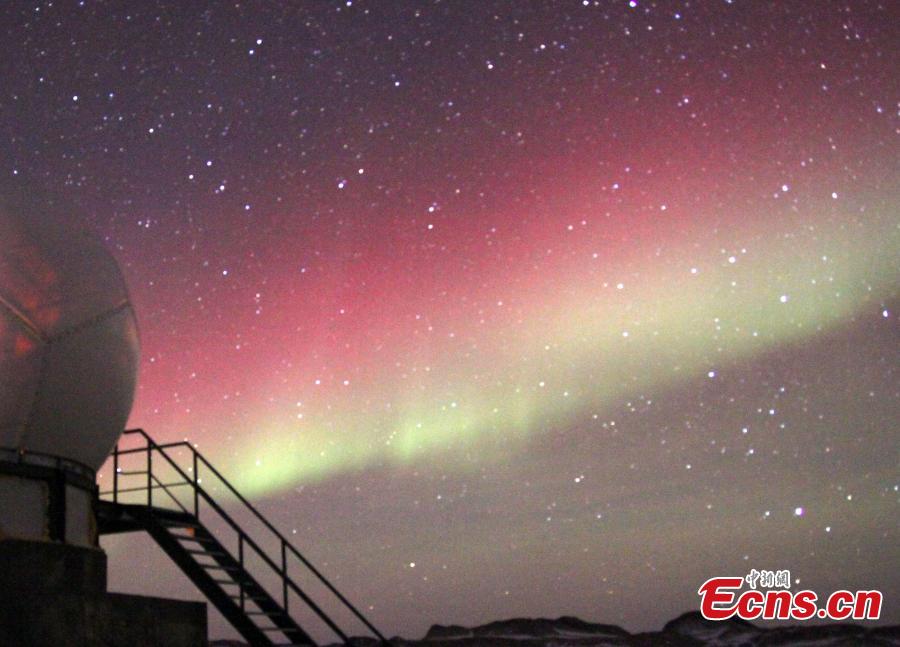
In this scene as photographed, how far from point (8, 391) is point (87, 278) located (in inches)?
70.9

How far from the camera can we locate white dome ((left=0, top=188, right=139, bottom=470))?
9.77m

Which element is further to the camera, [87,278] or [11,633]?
[87,278]

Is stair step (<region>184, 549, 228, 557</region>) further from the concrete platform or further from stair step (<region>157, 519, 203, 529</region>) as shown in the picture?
the concrete platform

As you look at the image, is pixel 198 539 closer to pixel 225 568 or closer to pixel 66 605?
pixel 225 568

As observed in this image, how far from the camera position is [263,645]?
11680 millimetres

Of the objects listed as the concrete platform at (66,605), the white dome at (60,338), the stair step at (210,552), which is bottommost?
the concrete platform at (66,605)

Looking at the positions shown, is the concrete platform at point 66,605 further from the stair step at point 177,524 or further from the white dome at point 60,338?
the stair step at point 177,524

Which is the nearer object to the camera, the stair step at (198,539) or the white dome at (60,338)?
the white dome at (60,338)

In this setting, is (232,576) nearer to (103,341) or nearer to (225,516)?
(225,516)

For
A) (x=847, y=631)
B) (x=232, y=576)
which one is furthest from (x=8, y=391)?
(x=847, y=631)

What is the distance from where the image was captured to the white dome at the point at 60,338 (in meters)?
9.77

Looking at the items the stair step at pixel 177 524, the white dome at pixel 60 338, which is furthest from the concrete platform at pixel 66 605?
the stair step at pixel 177 524

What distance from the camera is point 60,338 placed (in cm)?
1026

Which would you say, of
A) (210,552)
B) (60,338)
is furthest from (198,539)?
(60,338)
